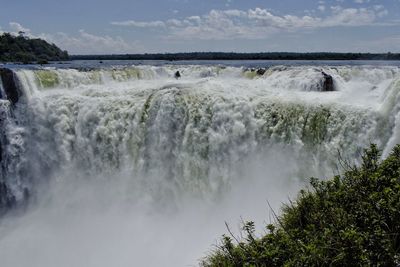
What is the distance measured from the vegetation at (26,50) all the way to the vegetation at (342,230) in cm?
6818

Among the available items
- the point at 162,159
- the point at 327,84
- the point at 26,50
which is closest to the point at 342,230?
the point at 162,159

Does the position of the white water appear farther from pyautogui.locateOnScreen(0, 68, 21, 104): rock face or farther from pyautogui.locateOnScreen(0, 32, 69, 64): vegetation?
pyautogui.locateOnScreen(0, 32, 69, 64): vegetation

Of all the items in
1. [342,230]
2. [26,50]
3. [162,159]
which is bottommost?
[162,159]

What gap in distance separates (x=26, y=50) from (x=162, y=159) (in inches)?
3257

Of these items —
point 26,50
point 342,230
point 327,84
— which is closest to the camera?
point 342,230

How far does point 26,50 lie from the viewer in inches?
3472

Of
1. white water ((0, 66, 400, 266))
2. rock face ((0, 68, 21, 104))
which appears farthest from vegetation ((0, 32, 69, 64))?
white water ((0, 66, 400, 266))

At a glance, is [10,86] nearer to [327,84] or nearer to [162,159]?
[162,159]

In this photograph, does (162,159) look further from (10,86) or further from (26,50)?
(26,50)

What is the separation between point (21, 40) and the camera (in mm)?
90125

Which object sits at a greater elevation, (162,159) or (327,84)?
(327,84)

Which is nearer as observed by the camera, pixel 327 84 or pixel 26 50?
pixel 327 84

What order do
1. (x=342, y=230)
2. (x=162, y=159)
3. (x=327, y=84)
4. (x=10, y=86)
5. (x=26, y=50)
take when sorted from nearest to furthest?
(x=342, y=230)
(x=162, y=159)
(x=10, y=86)
(x=327, y=84)
(x=26, y=50)

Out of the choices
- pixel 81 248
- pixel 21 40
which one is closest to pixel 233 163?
pixel 81 248
